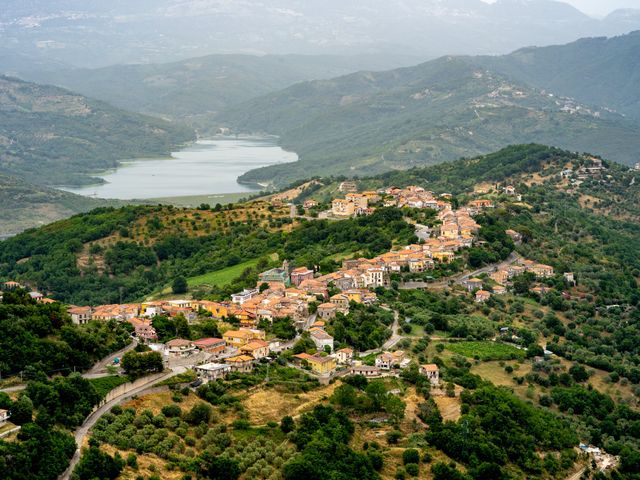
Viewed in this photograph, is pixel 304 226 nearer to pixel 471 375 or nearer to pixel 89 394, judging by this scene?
pixel 471 375

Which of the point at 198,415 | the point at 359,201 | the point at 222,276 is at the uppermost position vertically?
the point at 198,415

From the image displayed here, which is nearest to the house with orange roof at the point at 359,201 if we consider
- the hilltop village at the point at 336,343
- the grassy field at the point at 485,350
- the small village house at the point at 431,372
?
the hilltop village at the point at 336,343

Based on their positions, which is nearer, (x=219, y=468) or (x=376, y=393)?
(x=219, y=468)

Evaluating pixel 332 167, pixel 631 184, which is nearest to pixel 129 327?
pixel 631 184

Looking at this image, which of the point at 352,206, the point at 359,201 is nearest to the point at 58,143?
the point at 359,201

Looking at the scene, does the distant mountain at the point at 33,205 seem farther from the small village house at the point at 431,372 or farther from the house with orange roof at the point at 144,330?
the small village house at the point at 431,372

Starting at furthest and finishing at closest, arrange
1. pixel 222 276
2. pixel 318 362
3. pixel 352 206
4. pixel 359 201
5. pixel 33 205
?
1. pixel 33 205
2. pixel 359 201
3. pixel 352 206
4. pixel 222 276
5. pixel 318 362

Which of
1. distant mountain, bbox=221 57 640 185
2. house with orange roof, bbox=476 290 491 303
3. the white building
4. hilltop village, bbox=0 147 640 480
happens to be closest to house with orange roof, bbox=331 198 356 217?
hilltop village, bbox=0 147 640 480

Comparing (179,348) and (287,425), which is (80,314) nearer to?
(179,348)
